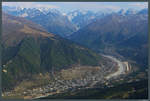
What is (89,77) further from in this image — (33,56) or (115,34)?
(115,34)

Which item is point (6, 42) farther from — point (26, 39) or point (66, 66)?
point (66, 66)

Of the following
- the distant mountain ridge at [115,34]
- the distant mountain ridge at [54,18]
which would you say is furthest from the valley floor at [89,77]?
the distant mountain ridge at [54,18]

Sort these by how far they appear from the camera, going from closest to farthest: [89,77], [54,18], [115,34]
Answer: [89,77] < [115,34] < [54,18]

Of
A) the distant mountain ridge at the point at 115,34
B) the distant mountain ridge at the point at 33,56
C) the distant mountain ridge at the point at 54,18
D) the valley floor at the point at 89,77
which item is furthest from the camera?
the distant mountain ridge at the point at 54,18

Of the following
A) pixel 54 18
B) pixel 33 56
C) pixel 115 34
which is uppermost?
pixel 54 18

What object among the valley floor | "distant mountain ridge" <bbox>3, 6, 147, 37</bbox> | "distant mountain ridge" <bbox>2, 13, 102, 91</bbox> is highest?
"distant mountain ridge" <bbox>3, 6, 147, 37</bbox>

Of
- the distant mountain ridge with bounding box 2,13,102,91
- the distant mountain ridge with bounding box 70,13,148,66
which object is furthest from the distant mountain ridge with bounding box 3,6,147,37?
the distant mountain ridge with bounding box 2,13,102,91

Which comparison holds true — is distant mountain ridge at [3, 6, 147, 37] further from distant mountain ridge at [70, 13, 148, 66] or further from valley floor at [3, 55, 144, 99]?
valley floor at [3, 55, 144, 99]

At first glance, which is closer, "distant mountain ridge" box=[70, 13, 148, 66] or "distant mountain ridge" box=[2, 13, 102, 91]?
"distant mountain ridge" box=[2, 13, 102, 91]

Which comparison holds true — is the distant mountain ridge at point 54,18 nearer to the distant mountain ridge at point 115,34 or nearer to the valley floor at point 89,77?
the distant mountain ridge at point 115,34

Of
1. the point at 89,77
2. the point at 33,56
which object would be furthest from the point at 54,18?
the point at 89,77

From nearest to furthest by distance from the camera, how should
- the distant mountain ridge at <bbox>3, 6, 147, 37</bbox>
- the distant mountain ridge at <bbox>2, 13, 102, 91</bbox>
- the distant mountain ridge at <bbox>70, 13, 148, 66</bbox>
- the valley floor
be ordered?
the valley floor < the distant mountain ridge at <bbox>2, 13, 102, 91</bbox> < the distant mountain ridge at <bbox>70, 13, 148, 66</bbox> < the distant mountain ridge at <bbox>3, 6, 147, 37</bbox>
